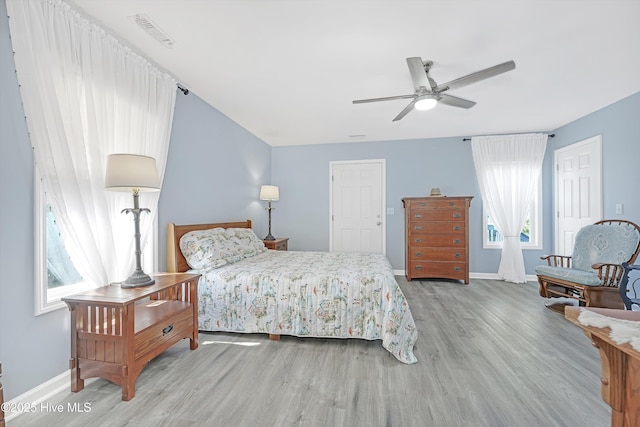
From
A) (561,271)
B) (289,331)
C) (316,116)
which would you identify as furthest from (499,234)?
(289,331)

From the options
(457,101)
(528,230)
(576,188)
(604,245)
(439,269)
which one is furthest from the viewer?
(528,230)

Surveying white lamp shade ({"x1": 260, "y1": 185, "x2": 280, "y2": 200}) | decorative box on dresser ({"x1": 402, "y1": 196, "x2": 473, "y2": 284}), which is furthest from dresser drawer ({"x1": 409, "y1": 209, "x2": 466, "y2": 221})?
white lamp shade ({"x1": 260, "y1": 185, "x2": 280, "y2": 200})

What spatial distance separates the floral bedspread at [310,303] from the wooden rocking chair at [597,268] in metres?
2.16

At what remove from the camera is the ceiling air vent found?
72.6 inches

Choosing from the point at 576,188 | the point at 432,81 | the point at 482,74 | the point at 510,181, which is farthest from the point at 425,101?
the point at 576,188

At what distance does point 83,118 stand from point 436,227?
4510mm

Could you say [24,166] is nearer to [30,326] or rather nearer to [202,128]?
[30,326]

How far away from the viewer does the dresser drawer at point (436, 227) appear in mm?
4324

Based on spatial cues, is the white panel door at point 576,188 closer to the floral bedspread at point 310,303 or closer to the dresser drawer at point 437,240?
the dresser drawer at point 437,240

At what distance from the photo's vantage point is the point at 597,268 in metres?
2.76

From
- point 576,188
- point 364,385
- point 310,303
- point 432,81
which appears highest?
point 432,81

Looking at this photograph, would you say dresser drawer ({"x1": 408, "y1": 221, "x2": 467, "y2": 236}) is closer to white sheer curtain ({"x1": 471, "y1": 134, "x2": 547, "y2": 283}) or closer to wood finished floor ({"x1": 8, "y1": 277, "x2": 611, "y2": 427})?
white sheer curtain ({"x1": 471, "y1": 134, "x2": 547, "y2": 283})

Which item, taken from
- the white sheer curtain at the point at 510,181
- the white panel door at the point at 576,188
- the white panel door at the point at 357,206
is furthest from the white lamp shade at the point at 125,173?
the white panel door at the point at 576,188

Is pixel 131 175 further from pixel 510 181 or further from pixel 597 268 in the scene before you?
pixel 510 181
